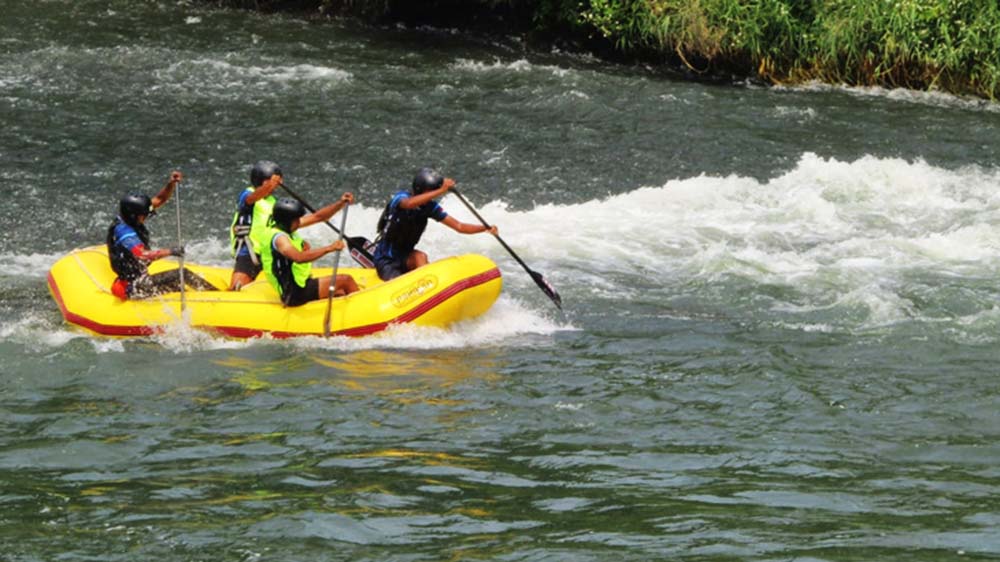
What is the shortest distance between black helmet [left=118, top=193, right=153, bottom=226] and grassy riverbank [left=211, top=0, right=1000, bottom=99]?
10062 mm

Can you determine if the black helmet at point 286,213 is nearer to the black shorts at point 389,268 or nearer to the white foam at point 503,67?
the black shorts at point 389,268

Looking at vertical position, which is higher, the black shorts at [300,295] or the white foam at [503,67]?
the white foam at [503,67]

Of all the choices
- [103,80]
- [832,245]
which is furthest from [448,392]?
[103,80]

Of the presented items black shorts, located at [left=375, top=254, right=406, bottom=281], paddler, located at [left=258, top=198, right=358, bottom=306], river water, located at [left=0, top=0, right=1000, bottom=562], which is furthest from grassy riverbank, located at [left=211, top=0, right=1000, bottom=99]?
paddler, located at [left=258, top=198, right=358, bottom=306]

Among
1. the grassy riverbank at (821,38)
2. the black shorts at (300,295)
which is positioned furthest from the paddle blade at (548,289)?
the grassy riverbank at (821,38)

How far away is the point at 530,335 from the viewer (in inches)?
444

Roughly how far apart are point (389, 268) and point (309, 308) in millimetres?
906

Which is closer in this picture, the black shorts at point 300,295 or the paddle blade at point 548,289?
the black shorts at point 300,295

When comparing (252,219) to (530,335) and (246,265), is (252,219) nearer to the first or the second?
(246,265)

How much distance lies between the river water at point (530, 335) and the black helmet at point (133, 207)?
954 millimetres

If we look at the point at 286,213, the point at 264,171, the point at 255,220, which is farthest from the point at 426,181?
the point at 255,220

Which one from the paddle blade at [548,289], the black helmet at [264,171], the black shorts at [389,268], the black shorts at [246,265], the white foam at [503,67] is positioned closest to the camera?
the black helmet at [264,171]

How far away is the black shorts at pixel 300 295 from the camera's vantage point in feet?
36.5

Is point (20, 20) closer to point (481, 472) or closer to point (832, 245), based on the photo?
point (832, 245)
